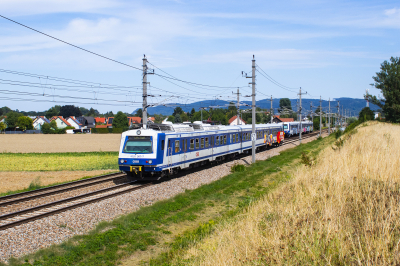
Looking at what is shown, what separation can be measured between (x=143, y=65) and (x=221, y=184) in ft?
39.4

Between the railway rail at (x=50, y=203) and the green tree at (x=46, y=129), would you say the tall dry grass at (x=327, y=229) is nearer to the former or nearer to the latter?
the railway rail at (x=50, y=203)

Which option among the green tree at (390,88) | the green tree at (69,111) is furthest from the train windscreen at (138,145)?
the green tree at (69,111)

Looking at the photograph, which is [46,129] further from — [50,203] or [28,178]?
[50,203]

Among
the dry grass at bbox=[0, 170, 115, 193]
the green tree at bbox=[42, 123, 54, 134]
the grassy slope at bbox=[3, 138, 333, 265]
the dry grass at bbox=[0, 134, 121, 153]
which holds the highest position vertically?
the green tree at bbox=[42, 123, 54, 134]

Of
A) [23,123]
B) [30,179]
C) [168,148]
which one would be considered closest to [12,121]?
[23,123]

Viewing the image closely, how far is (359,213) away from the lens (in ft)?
22.1

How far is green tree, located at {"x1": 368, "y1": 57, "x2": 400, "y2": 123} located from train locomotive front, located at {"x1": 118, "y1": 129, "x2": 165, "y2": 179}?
38.0m

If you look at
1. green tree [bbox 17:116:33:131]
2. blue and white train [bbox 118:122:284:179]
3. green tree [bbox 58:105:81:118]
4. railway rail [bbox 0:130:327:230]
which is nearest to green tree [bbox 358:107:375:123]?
blue and white train [bbox 118:122:284:179]

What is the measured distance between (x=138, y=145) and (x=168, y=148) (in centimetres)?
181

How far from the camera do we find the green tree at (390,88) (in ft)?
152

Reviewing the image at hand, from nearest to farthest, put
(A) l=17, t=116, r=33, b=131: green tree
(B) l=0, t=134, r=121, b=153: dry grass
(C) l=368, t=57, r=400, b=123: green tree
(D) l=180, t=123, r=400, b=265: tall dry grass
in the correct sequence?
1. (D) l=180, t=123, r=400, b=265: tall dry grass
2. (C) l=368, t=57, r=400, b=123: green tree
3. (B) l=0, t=134, r=121, b=153: dry grass
4. (A) l=17, t=116, r=33, b=131: green tree

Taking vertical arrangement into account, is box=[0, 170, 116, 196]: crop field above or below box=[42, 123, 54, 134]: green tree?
below

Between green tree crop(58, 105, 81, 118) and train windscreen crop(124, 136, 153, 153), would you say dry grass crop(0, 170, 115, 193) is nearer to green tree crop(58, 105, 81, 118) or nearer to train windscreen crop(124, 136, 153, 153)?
train windscreen crop(124, 136, 153, 153)

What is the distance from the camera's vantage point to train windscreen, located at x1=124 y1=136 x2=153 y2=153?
61.3ft
